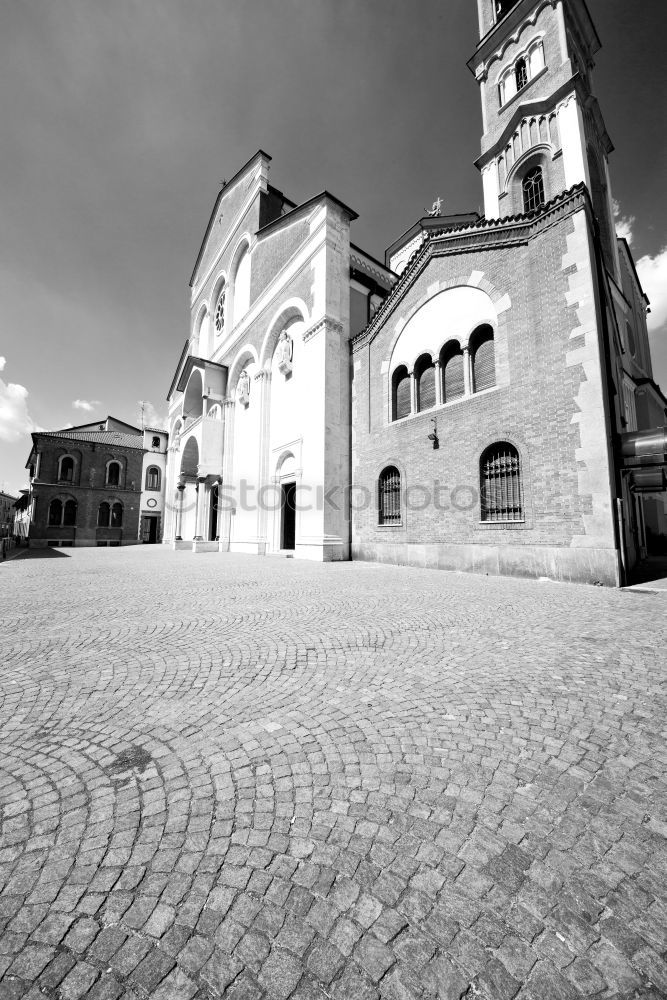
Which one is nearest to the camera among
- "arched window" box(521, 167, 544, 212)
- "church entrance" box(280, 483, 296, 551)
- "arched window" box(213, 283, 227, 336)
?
"arched window" box(521, 167, 544, 212)

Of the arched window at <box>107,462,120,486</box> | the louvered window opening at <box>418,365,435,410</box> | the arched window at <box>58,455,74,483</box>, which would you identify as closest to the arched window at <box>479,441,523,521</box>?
the louvered window opening at <box>418,365,435,410</box>

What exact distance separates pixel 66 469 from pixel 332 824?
42106mm

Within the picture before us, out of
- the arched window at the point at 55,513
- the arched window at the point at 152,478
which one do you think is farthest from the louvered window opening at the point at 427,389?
the arched window at the point at 55,513

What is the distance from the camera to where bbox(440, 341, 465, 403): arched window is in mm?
12312

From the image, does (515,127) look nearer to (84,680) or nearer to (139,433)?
(84,680)

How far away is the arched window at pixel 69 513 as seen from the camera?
35094mm

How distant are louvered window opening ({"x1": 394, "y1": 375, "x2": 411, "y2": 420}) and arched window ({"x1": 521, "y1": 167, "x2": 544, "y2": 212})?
852cm

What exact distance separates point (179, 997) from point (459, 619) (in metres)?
4.75

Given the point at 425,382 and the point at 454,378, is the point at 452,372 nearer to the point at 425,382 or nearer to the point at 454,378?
the point at 454,378

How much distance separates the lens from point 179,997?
42.9 inches

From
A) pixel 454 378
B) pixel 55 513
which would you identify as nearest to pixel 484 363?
pixel 454 378

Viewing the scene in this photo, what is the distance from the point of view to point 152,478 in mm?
40562

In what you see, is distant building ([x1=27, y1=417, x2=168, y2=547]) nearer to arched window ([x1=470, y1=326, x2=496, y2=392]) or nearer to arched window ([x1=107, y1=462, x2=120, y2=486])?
arched window ([x1=107, y1=462, x2=120, y2=486])

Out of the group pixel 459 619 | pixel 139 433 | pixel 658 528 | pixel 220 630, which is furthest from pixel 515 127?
pixel 139 433
